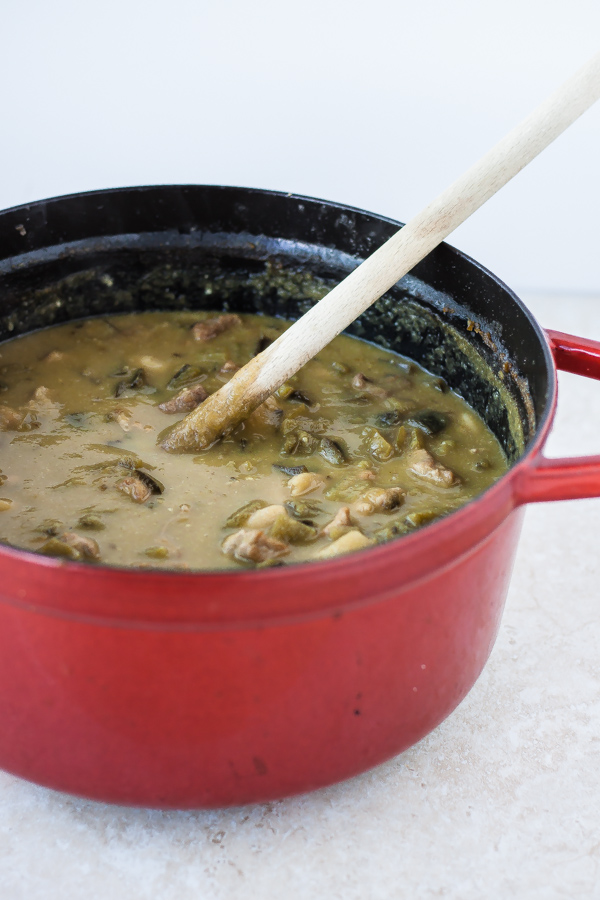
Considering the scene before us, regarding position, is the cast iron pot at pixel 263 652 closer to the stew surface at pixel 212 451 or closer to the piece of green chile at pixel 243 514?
the stew surface at pixel 212 451

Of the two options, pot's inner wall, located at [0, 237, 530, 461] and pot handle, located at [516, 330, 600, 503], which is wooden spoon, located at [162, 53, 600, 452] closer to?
pot's inner wall, located at [0, 237, 530, 461]

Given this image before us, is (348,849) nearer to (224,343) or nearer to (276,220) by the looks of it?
(224,343)

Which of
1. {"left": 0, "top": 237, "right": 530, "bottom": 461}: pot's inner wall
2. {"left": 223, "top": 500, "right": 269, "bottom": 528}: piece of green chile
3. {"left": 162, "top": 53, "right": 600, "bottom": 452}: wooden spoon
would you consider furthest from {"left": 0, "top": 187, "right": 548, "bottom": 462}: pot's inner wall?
{"left": 223, "top": 500, "right": 269, "bottom": 528}: piece of green chile

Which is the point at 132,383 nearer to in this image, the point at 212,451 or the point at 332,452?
the point at 212,451

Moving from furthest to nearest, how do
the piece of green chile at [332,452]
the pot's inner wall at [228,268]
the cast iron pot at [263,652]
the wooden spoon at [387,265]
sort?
the pot's inner wall at [228,268]
the piece of green chile at [332,452]
the wooden spoon at [387,265]
the cast iron pot at [263,652]

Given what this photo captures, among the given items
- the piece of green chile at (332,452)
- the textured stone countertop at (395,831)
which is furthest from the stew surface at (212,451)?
the textured stone countertop at (395,831)

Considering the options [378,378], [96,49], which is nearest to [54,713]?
[378,378]
